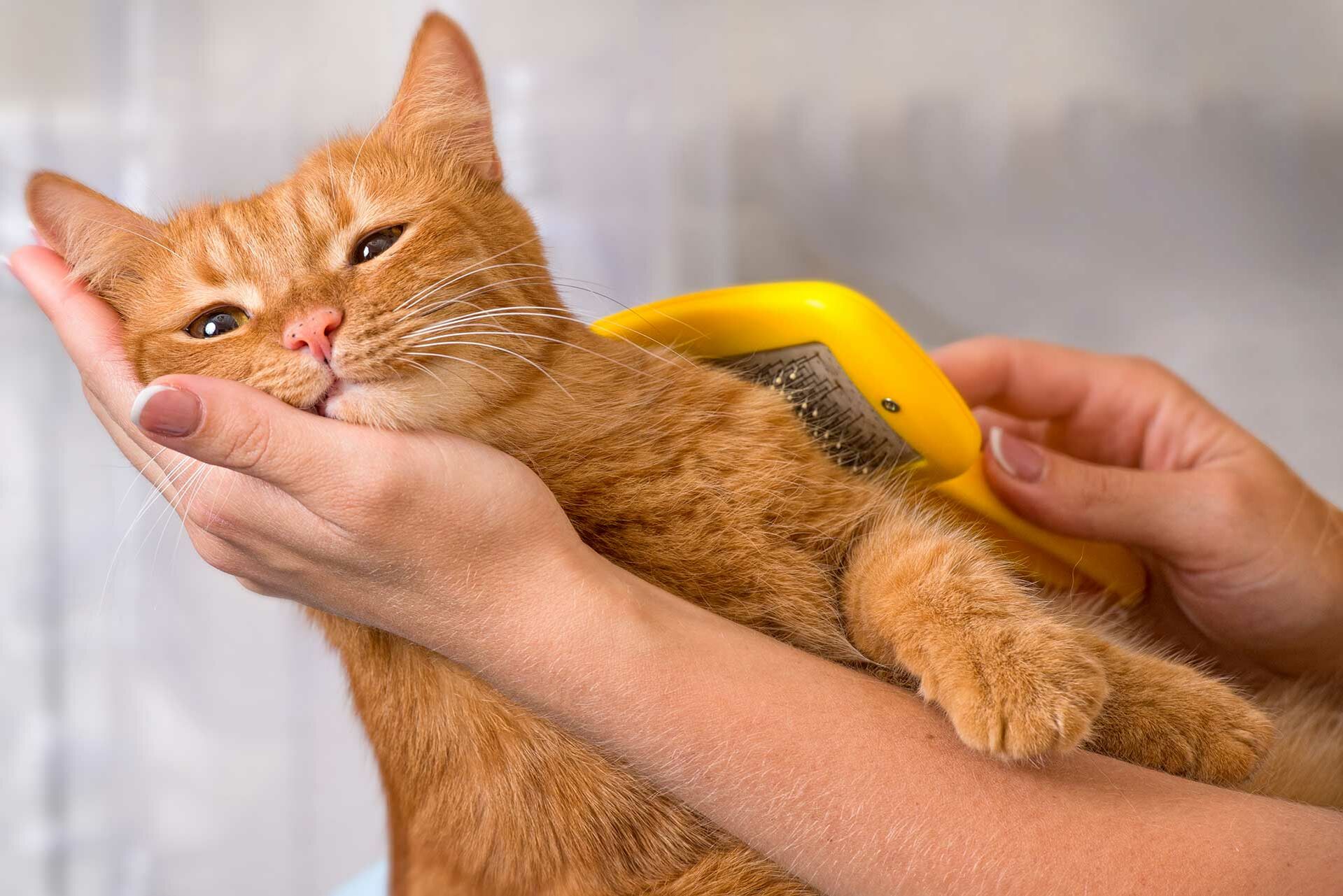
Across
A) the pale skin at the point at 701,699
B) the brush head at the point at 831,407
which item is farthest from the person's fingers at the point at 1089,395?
the pale skin at the point at 701,699

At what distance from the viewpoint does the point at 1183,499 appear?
5.03 ft

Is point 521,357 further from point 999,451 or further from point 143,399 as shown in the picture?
point 999,451

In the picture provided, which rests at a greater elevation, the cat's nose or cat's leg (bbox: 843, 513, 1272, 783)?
the cat's nose

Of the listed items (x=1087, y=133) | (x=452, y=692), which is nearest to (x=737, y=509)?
(x=452, y=692)

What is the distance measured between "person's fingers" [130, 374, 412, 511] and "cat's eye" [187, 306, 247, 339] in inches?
8.1

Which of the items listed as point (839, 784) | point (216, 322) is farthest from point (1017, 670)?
point (216, 322)

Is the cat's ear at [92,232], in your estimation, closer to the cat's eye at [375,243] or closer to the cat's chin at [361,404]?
the cat's eye at [375,243]

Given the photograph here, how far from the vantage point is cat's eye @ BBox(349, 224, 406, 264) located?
3.83ft

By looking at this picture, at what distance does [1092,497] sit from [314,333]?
1.09 m

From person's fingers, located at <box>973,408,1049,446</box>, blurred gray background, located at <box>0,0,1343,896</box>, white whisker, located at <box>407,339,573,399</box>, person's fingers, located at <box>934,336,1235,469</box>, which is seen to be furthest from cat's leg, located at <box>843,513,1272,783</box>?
blurred gray background, located at <box>0,0,1343,896</box>

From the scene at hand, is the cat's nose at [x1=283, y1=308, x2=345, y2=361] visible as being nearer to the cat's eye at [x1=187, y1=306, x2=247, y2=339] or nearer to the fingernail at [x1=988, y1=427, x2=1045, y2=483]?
the cat's eye at [x1=187, y1=306, x2=247, y2=339]

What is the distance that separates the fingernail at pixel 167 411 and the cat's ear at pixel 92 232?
1.42 ft

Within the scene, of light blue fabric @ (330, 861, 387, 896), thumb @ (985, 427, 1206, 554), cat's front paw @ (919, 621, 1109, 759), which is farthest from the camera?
light blue fabric @ (330, 861, 387, 896)

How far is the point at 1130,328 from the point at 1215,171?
0.38 meters
